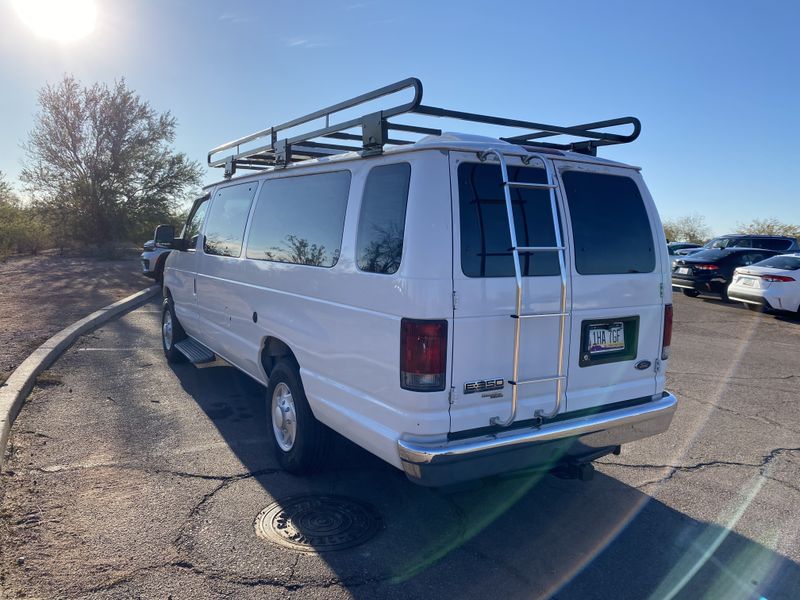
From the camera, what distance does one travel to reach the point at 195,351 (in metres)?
6.95

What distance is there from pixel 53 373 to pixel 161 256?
8.89 metres

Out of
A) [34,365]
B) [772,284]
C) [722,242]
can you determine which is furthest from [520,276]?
[722,242]

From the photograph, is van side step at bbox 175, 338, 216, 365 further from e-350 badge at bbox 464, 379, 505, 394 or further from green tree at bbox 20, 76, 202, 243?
green tree at bbox 20, 76, 202, 243

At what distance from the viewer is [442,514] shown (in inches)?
159

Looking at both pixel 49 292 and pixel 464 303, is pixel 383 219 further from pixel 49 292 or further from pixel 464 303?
pixel 49 292

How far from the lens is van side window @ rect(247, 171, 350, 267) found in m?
4.10

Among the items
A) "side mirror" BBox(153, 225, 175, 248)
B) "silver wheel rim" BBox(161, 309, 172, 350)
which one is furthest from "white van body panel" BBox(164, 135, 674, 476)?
"silver wheel rim" BBox(161, 309, 172, 350)

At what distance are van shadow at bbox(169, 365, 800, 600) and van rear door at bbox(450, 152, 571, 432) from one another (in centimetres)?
53

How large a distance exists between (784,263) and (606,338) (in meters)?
12.1

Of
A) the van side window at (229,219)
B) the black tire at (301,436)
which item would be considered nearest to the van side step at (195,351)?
the van side window at (229,219)

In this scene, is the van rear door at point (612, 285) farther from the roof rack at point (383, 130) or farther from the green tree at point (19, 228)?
the green tree at point (19, 228)

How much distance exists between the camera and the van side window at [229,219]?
5.64 metres

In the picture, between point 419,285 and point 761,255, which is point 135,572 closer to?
point 419,285

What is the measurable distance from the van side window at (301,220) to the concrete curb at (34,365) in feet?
8.03
